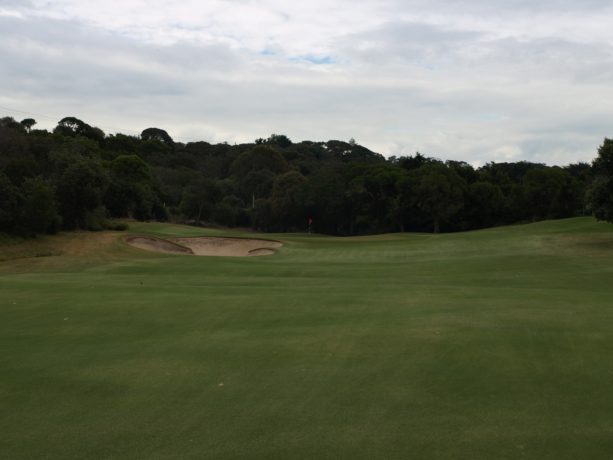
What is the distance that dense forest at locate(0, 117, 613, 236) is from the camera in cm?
4822

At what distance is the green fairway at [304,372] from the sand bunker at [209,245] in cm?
2322

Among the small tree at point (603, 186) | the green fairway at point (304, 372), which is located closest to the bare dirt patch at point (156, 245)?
the green fairway at point (304, 372)

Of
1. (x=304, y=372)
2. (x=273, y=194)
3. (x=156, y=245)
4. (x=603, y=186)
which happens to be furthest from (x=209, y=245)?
(x=273, y=194)

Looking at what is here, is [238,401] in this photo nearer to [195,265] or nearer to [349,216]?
[195,265]

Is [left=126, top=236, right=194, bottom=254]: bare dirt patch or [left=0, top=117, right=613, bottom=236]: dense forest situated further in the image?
[left=0, top=117, right=613, bottom=236]: dense forest

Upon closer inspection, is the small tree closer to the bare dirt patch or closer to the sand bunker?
the sand bunker

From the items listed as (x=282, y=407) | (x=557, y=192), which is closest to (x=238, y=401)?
(x=282, y=407)

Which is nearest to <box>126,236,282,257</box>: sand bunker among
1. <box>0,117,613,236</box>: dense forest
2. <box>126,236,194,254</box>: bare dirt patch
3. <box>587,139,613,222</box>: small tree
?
<box>126,236,194,254</box>: bare dirt patch

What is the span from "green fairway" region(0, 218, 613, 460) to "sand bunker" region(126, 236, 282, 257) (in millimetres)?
23219

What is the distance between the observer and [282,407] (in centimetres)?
853

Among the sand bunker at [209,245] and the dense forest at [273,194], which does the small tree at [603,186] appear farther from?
the sand bunker at [209,245]

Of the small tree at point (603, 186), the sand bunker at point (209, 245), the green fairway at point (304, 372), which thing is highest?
the small tree at point (603, 186)

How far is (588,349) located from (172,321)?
31.4 feet

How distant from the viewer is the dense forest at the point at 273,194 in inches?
1898
